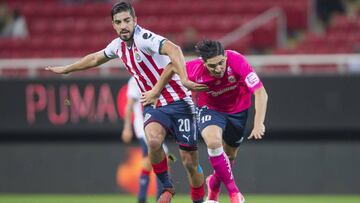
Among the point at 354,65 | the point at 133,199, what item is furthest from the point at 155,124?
the point at 354,65

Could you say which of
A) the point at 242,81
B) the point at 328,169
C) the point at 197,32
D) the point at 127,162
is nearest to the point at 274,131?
the point at 328,169

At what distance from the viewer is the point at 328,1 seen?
20266 mm

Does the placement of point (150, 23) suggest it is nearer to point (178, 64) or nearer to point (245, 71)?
point (245, 71)

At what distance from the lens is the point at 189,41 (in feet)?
59.7

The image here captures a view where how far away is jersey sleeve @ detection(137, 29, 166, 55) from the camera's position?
1041cm

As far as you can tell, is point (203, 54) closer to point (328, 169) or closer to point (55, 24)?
point (328, 169)

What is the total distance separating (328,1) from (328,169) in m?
4.87

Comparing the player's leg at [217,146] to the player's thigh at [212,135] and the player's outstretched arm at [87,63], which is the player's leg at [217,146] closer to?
the player's thigh at [212,135]

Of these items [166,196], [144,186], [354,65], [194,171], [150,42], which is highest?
[150,42]

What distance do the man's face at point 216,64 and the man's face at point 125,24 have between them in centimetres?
86

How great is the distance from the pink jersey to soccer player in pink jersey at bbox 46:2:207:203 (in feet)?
0.71

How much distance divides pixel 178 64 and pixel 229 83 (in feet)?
2.77

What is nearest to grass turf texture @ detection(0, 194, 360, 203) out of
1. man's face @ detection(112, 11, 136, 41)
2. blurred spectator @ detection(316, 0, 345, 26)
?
man's face @ detection(112, 11, 136, 41)

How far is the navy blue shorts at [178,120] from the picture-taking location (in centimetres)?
1070
